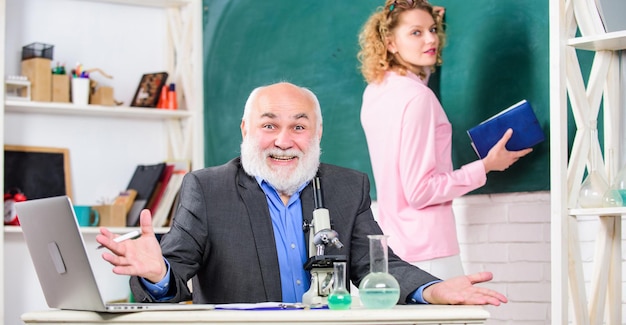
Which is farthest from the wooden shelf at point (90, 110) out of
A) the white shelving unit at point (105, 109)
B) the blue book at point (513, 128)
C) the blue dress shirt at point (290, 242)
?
the blue dress shirt at point (290, 242)

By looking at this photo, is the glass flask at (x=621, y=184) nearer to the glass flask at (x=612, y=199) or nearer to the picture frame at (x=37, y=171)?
the glass flask at (x=612, y=199)

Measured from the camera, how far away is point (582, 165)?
3354 millimetres

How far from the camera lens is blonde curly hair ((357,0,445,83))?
13.5 feet

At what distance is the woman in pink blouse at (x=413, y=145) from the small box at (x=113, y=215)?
1.95m

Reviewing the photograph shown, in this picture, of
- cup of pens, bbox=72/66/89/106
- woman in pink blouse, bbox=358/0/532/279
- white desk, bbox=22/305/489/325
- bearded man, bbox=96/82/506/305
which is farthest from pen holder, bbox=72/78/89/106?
white desk, bbox=22/305/489/325

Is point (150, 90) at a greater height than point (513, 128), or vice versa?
point (150, 90)

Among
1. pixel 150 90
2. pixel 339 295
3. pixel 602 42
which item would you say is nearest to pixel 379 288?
pixel 339 295

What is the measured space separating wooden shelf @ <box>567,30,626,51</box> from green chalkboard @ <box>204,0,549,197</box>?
0.47 m

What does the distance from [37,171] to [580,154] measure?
329 cm

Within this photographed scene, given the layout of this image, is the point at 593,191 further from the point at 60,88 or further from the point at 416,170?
the point at 60,88

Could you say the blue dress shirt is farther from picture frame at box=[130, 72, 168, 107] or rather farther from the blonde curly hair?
picture frame at box=[130, 72, 168, 107]

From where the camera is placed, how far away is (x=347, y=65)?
4973mm

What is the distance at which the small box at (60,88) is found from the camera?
551 centimetres

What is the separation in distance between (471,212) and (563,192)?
0.97m
